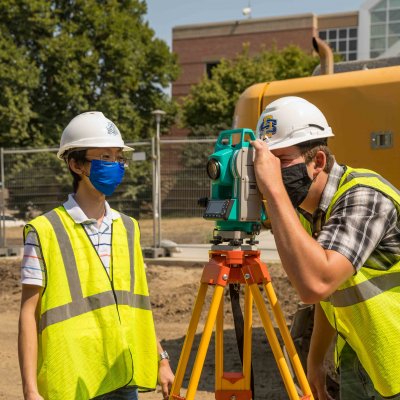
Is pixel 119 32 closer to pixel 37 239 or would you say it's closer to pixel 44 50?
pixel 44 50

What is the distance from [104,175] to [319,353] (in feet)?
3.89

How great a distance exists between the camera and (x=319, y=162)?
2.45 m

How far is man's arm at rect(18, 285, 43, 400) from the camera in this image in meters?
2.49

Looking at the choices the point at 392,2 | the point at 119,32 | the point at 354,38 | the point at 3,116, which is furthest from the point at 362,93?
the point at 354,38

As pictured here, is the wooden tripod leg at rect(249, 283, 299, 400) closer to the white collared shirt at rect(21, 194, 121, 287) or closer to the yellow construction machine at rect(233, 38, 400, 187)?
the white collared shirt at rect(21, 194, 121, 287)

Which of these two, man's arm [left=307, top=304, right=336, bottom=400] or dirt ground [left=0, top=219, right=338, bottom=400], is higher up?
man's arm [left=307, top=304, right=336, bottom=400]

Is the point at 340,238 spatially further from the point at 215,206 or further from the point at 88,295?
the point at 88,295

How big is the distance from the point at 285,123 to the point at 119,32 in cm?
2451

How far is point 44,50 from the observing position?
80.2 feet

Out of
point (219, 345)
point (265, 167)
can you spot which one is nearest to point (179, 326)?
point (219, 345)

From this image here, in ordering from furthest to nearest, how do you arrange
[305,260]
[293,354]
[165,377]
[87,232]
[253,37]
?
[253,37] → [165,377] → [87,232] → [293,354] → [305,260]

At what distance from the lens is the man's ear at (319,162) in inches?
95.9

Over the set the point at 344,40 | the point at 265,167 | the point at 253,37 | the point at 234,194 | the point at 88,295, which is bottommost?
the point at 88,295

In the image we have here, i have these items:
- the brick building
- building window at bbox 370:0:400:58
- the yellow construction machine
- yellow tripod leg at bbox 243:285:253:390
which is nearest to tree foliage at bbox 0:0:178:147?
building window at bbox 370:0:400:58
